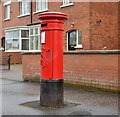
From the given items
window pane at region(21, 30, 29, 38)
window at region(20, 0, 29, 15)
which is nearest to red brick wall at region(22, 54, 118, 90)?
window pane at region(21, 30, 29, 38)

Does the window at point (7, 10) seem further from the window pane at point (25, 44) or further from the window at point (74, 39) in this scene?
the window at point (74, 39)

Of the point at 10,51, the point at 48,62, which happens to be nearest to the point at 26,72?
the point at 48,62

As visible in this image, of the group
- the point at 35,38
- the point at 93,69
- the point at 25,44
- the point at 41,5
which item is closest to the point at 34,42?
the point at 35,38

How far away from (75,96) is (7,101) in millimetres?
1997

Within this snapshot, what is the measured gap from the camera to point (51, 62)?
18.3 ft

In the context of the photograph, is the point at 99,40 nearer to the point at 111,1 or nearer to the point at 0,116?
the point at 111,1

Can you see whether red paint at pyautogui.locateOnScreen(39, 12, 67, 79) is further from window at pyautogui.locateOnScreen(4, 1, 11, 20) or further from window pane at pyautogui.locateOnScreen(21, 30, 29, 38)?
window at pyautogui.locateOnScreen(4, 1, 11, 20)

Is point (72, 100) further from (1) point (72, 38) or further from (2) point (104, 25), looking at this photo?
(1) point (72, 38)

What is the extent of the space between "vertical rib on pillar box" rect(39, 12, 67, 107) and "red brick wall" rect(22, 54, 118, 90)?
2.33 meters

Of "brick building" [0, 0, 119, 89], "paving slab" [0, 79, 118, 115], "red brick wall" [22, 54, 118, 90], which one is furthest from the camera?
"brick building" [0, 0, 119, 89]

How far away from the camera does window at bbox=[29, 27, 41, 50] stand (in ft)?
65.6

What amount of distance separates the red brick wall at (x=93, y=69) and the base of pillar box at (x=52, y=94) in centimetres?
238

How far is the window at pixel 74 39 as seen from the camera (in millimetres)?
16948

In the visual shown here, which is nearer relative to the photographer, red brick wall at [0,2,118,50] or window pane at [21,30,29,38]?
red brick wall at [0,2,118,50]
